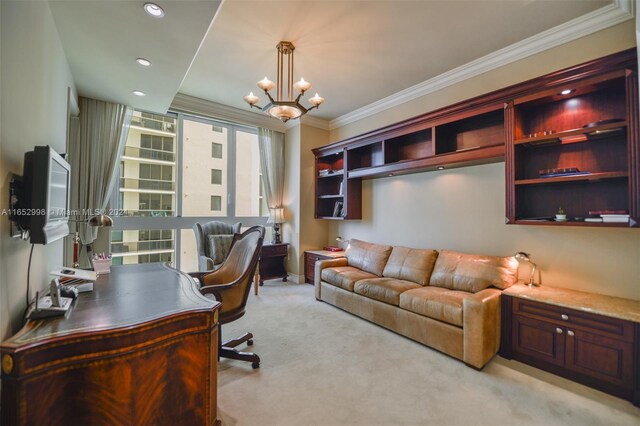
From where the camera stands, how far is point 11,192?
130 cm

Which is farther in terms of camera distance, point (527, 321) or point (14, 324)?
point (527, 321)

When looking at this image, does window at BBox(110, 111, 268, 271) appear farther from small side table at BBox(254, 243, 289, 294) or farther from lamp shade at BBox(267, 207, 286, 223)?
small side table at BBox(254, 243, 289, 294)

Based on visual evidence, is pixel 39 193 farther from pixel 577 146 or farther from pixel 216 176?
pixel 577 146

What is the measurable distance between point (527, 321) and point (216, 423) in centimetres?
256

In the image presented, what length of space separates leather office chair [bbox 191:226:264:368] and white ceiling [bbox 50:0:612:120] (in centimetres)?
179

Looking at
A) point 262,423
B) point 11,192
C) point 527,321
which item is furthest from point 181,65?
point 527,321

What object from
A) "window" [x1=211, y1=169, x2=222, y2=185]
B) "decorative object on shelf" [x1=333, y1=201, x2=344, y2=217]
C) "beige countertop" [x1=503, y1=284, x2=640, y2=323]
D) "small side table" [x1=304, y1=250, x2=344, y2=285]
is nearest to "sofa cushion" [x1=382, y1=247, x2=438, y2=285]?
"beige countertop" [x1=503, y1=284, x2=640, y2=323]

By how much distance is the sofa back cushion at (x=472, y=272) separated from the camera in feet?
9.19

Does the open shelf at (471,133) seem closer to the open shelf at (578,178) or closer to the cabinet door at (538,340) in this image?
the open shelf at (578,178)

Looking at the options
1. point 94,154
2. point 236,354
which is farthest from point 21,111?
point 94,154

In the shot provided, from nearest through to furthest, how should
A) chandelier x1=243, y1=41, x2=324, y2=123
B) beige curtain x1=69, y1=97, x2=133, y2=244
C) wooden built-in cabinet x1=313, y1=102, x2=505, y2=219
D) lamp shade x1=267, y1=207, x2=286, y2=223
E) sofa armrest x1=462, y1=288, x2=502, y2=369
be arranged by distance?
sofa armrest x1=462, y1=288, x2=502, y2=369
chandelier x1=243, y1=41, x2=324, y2=123
wooden built-in cabinet x1=313, y1=102, x2=505, y2=219
beige curtain x1=69, y1=97, x2=133, y2=244
lamp shade x1=267, y1=207, x2=286, y2=223

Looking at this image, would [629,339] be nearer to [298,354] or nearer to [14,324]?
[298,354]

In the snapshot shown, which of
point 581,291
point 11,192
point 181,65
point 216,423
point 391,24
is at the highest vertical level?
point 391,24

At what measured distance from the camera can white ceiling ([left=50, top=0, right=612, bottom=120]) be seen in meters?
2.10
